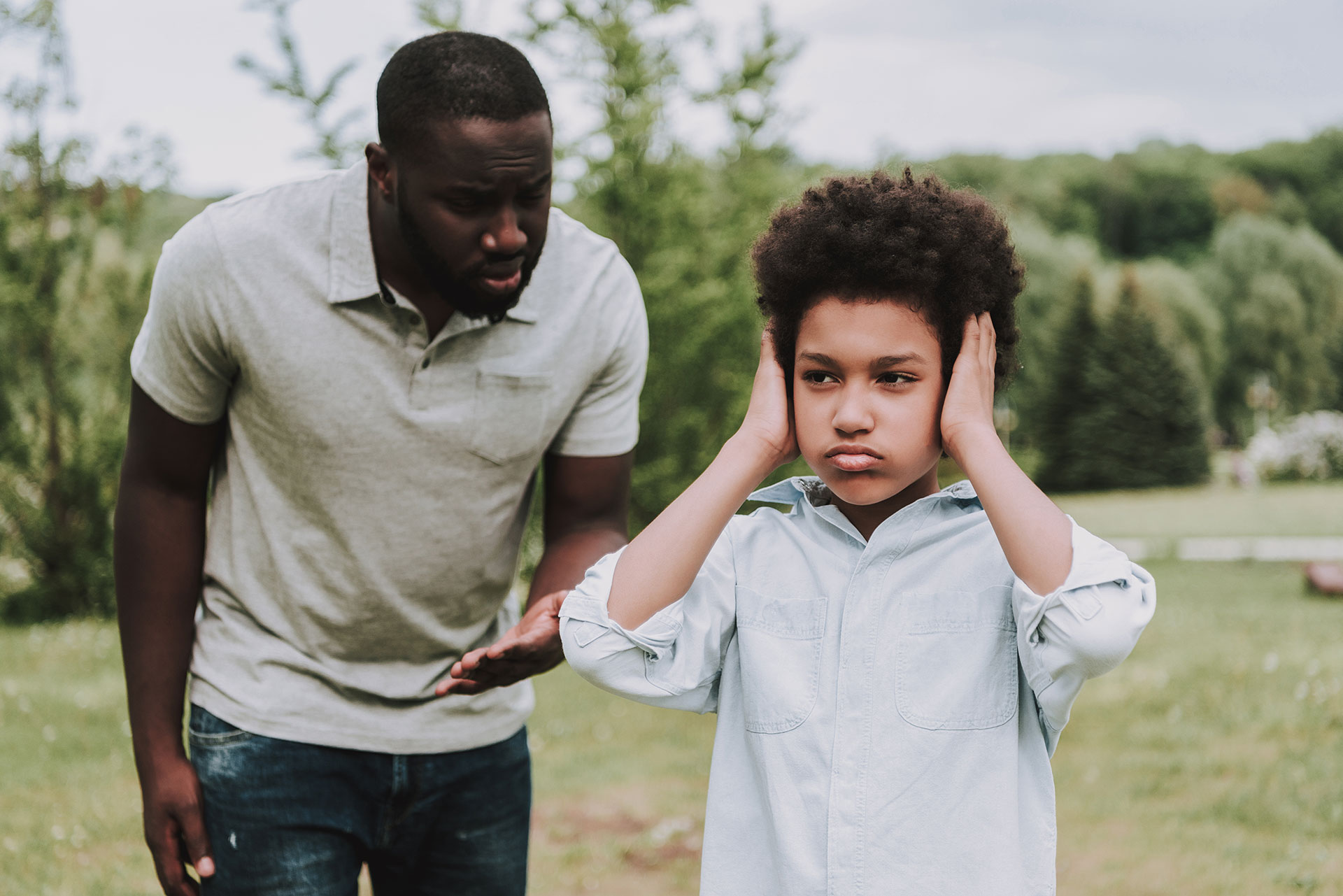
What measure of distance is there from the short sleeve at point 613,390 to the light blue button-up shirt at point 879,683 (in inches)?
25.6

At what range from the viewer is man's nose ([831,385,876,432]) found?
6.00 feet

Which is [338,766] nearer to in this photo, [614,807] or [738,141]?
[614,807]

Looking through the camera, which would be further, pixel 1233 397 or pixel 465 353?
pixel 1233 397

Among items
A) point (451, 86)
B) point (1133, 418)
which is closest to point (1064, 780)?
point (451, 86)

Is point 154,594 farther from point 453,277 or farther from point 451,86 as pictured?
point 451,86

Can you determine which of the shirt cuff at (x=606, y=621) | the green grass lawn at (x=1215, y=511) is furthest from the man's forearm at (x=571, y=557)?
the green grass lawn at (x=1215, y=511)

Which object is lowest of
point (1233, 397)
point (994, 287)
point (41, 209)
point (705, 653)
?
point (1233, 397)

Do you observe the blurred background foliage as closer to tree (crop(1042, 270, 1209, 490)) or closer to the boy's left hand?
the boy's left hand

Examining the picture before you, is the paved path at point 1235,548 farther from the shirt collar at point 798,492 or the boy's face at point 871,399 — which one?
the boy's face at point 871,399

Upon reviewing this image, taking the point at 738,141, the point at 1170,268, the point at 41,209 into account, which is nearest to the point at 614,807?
the point at 738,141

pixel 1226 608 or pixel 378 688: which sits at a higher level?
pixel 378 688

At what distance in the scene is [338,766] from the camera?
7.77ft

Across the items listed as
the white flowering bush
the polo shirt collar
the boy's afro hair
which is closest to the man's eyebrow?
the polo shirt collar

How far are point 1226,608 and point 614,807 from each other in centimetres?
755
